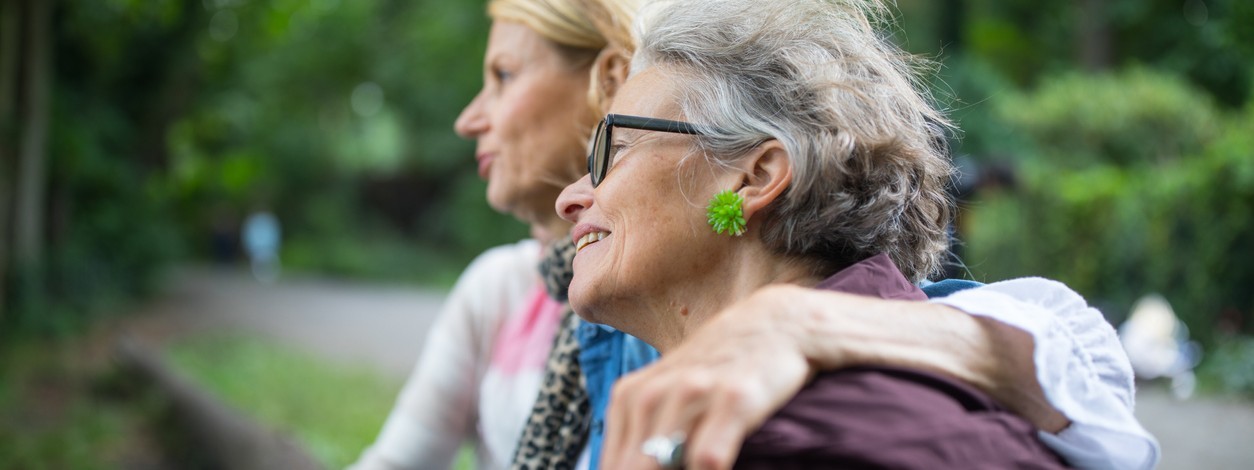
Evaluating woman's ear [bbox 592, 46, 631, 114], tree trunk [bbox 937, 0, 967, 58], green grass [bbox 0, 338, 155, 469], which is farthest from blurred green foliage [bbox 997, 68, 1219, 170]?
woman's ear [bbox 592, 46, 631, 114]

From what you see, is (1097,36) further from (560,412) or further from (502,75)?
(560,412)

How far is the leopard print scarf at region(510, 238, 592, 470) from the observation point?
2.22 metres

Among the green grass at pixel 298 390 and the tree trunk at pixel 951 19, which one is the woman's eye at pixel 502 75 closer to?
the green grass at pixel 298 390

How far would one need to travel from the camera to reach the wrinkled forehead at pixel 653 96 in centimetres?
165

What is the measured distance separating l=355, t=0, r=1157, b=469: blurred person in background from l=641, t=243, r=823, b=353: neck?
0.83 feet

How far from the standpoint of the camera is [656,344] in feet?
5.63

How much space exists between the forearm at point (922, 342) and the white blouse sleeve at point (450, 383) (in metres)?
1.54

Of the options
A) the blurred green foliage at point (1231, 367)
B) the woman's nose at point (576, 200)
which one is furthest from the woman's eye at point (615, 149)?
the blurred green foliage at point (1231, 367)

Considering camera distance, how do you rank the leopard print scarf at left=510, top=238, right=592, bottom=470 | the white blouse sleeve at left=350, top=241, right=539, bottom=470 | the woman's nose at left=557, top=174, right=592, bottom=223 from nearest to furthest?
1. the woman's nose at left=557, top=174, right=592, bottom=223
2. the leopard print scarf at left=510, top=238, right=592, bottom=470
3. the white blouse sleeve at left=350, top=241, right=539, bottom=470

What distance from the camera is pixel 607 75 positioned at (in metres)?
2.37

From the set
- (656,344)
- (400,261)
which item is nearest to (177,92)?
(400,261)

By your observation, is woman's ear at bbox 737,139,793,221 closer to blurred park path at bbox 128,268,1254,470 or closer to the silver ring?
the silver ring

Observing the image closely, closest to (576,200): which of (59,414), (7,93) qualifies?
(59,414)

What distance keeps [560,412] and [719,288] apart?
758mm
